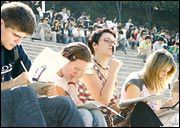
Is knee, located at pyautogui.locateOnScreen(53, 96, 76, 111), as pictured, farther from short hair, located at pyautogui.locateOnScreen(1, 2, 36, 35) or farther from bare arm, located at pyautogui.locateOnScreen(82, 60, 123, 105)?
bare arm, located at pyautogui.locateOnScreen(82, 60, 123, 105)

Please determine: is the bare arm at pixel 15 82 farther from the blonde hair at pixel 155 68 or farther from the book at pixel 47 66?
the blonde hair at pixel 155 68

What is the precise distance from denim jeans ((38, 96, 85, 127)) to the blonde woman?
1034mm

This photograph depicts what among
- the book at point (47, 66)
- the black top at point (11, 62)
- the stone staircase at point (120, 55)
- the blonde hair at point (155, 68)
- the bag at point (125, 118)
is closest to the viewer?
the black top at point (11, 62)

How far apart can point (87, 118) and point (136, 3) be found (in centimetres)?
2970

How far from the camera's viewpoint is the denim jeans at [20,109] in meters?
2.75

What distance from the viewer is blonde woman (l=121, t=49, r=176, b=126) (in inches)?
154

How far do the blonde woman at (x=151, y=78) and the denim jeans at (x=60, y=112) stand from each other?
1.03 m

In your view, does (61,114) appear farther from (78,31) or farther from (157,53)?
(78,31)

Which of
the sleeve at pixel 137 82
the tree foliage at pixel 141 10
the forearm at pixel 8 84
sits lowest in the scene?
the sleeve at pixel 137 82

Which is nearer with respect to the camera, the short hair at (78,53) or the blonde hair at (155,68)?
the short hair at (78,53)

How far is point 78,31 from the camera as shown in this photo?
53.0 feet

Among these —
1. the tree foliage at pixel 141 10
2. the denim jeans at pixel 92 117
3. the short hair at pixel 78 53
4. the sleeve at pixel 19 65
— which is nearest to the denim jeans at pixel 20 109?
the denim jeans at pixel 92 117

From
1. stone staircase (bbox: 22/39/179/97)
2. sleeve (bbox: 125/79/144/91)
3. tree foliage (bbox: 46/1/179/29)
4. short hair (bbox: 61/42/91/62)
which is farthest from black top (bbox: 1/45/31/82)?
tree foliage (bbox: 46/1/179/29)

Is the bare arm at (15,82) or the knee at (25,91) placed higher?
the bare arm at (15,82)
